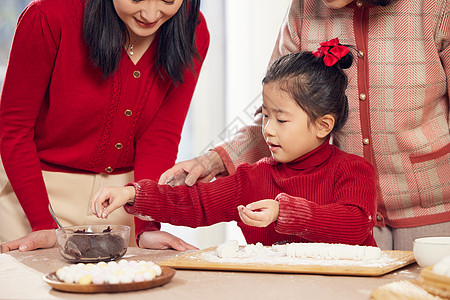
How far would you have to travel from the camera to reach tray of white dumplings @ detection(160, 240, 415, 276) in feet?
3.60

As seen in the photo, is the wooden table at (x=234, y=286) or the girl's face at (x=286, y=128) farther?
the girl's face at (x=286, y=128)

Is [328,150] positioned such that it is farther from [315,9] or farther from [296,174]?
[315,9]

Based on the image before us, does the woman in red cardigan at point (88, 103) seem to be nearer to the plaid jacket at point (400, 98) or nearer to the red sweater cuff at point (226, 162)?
the red sweater cuff at point (226, 162)

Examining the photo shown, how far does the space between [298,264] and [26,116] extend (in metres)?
0.91

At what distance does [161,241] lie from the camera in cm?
156

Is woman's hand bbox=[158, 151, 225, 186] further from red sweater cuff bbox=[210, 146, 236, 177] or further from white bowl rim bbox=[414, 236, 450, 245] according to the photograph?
white bowl rim bbox=[414, 236, 450, 245]

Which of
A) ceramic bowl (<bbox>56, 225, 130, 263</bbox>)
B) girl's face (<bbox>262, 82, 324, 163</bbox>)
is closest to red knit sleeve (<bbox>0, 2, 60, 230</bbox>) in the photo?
ceramic bowl (<bbox>56, 225, 130, 263</bbox>)

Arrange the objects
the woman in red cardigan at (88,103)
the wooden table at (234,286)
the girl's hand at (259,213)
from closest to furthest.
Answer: the wooden table at (234,286), the girl's hand at (259,213), the woman in red cardigan at (88,103)

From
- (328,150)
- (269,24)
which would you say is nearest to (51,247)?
(328,150)

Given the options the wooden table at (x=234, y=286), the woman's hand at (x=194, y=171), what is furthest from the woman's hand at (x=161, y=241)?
the wooden table at (x=234, y=286)

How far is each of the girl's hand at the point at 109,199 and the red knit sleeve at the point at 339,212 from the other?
1.17ft

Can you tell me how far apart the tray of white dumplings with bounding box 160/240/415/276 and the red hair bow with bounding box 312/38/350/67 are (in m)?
0.52

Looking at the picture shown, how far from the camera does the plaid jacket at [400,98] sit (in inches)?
63.7

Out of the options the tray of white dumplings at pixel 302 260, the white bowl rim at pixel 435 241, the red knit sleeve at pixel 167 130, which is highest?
the red knit sleeve at pixel 167 130
